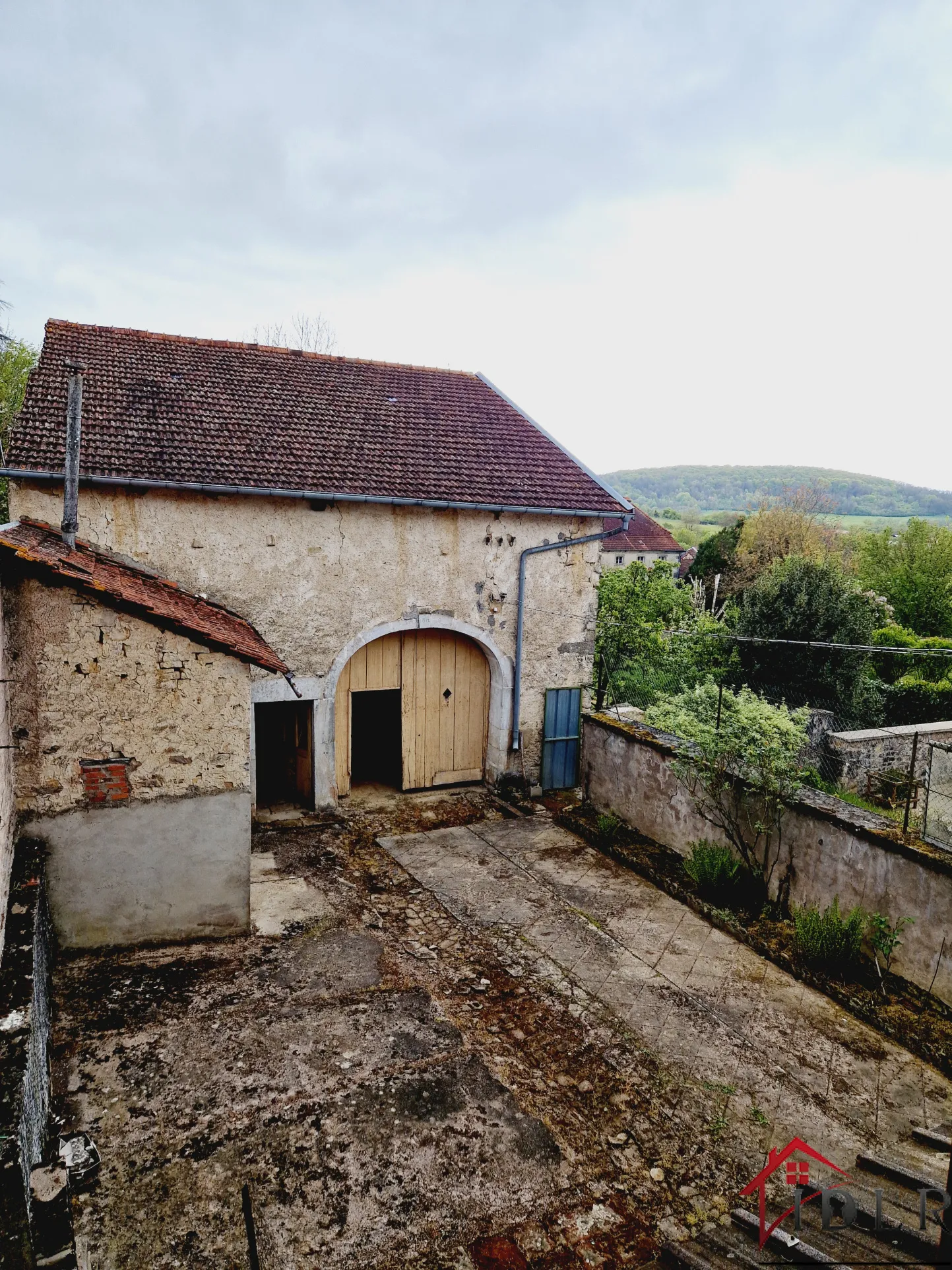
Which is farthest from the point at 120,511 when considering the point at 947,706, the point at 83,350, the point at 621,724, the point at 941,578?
the point at 941,578

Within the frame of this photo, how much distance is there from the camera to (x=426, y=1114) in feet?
17.3

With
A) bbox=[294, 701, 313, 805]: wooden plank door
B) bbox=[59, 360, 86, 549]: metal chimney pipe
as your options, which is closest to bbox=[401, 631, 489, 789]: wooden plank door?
bbox=[294, 701, 313, 805]: wooden plank door

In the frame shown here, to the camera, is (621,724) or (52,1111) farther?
(621,724)

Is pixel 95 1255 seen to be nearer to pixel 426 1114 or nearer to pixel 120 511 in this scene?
pixel 426 1114

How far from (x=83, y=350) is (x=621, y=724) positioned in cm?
945

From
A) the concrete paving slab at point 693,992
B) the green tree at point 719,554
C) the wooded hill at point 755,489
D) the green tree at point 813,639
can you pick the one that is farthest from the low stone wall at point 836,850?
the wooded hill at point 755,489

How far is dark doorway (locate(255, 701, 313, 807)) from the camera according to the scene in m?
11.1

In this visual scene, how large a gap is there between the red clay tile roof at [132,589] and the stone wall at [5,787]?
583 mm

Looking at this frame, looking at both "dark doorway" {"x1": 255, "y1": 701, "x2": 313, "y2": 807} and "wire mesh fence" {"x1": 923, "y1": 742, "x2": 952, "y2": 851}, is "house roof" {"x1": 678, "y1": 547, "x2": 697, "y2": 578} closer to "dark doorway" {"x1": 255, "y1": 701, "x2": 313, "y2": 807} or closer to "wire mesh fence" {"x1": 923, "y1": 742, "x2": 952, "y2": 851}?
"dark doorway" {"x1": 255, "y1": 701, "x2": 313, "y2": 807}

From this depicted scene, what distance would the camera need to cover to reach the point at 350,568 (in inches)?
418

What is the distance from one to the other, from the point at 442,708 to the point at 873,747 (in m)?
8.44

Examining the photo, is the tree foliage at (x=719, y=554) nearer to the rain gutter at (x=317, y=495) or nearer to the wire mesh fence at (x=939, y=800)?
the rain gutter at (x=317, y=495)

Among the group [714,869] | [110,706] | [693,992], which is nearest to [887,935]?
[693,992]

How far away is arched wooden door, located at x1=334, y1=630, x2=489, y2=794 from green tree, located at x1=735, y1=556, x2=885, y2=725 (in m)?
8.73
